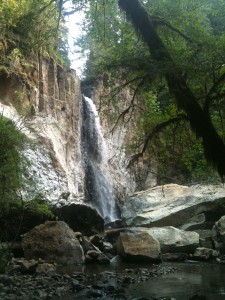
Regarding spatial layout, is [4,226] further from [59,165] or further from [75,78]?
[75,78]

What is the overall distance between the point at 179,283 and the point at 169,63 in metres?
5.20

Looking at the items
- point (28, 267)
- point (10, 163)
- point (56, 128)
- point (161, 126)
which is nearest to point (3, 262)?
point (28, 267)

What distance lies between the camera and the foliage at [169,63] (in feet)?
23.0

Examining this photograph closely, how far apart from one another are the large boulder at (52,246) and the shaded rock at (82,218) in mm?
2230

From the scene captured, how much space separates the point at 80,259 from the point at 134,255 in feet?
5.40

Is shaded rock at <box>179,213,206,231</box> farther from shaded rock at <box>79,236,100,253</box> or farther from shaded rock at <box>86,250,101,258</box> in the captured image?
shaded rock at <box>86,250,101,258</box>

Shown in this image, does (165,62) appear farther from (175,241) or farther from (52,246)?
(175,241)

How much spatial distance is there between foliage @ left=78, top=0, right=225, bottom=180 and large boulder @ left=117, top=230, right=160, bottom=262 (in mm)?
2576

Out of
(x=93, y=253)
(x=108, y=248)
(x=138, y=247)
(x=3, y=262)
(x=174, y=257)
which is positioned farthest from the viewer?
(x=108, y=248)

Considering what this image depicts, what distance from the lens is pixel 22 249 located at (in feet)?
41.1

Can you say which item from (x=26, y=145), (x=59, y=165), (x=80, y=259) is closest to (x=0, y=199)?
(x=26, y=145)

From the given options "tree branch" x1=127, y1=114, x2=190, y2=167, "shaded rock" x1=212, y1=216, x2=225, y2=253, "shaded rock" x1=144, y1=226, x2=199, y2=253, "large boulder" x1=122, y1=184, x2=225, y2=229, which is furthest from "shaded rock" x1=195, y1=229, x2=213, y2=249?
"tree branch" x1=127, y1=114, x2=190, y2=167

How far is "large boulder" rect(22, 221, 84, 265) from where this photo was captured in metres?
11.9

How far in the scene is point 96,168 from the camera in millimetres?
23500
